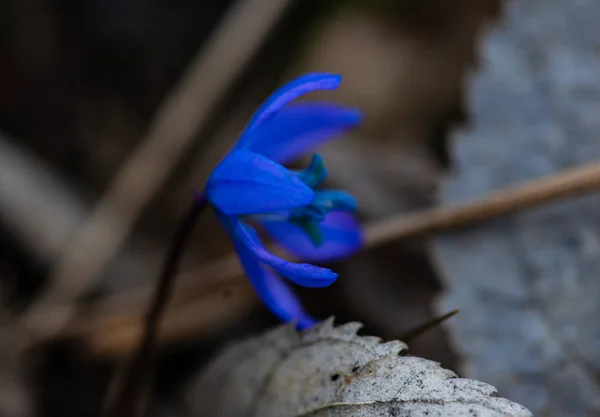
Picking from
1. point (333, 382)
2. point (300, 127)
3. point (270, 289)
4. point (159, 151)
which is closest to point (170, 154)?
point (159, 151)

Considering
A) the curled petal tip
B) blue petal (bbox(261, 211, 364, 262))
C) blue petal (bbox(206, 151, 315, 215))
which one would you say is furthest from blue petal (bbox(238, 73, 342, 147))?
blue petal (bbox(261, 211, 364, 262))

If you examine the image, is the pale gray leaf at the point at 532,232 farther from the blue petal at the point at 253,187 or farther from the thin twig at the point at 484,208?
the blue petal at the point at 253,187

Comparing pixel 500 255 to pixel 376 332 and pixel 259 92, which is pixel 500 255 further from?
pixel 259 92

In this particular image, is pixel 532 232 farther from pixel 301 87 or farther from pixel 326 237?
pixel 301 87

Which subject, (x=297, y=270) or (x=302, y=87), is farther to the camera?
(x=302, y=87)

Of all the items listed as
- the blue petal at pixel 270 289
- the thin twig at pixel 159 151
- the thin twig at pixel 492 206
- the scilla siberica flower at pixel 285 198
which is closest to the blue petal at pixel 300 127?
the scilla siberica flower at pixel 285 198

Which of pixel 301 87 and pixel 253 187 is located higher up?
pixel 301 87

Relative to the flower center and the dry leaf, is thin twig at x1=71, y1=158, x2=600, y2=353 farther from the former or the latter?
the dry leaf
